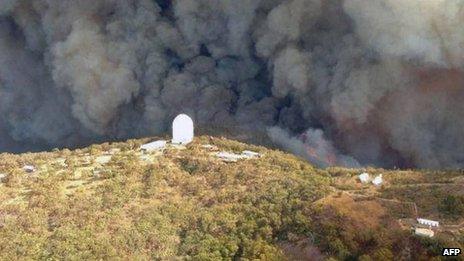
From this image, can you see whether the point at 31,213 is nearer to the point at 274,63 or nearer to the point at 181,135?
the point at 181,135

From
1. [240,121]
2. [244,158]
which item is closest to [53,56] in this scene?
[240,121]

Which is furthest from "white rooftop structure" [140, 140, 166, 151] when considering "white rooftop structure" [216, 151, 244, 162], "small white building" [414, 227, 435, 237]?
"small white building" [414, 227, 435, 237]

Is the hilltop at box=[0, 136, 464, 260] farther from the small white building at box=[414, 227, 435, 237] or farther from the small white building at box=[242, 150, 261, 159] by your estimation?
the small white building at box=[242, 150, 261, 159]

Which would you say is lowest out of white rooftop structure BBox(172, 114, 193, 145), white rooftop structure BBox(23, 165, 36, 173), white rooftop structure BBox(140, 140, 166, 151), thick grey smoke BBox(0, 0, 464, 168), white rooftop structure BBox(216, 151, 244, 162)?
white rooftop structure BBox(23, 165, 36, 173)

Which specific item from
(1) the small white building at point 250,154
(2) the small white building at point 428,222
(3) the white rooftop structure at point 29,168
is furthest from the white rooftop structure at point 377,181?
(3) the white rooftop structure at point 29,168

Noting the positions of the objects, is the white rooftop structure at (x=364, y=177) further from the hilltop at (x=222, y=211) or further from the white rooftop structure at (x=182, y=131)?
the white rooftop structure at (x=182, y=131)

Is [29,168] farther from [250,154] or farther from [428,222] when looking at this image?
[428,222]
